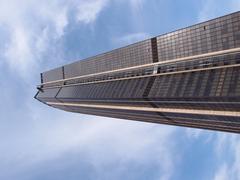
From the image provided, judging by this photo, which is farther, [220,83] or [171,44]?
[171,44]

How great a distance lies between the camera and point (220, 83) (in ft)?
419

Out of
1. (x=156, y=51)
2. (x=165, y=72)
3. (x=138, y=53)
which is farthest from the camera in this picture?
(x=138, y=53)

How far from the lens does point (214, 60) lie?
5502 inches

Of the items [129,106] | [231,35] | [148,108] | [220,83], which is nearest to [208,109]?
[220,83]

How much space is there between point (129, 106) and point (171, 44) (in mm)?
35362

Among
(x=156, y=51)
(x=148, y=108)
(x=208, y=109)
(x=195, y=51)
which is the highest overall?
(x=156, y=51)

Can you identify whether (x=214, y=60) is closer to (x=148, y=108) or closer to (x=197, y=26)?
(x=197, y=26)

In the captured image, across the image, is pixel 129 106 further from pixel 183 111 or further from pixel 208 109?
pixel 208 109

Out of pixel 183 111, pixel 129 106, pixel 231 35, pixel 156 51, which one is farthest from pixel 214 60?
pixel 129 106

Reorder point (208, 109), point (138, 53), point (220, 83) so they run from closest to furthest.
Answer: point (220, 83) → point (208, 109) → point (138, 53)

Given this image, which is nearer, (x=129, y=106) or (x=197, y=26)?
(x=197, y=26)

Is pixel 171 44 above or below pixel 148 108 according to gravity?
above

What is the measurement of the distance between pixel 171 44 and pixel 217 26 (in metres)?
27.7

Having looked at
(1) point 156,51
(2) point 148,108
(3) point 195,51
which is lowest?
(2) point 148,108
